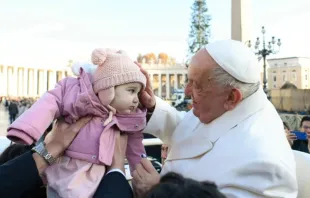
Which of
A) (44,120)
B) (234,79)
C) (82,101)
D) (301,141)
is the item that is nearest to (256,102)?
(234,79)

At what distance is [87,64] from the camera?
1634 millimetres

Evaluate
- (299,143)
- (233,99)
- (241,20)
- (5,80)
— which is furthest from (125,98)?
→ (5,80)

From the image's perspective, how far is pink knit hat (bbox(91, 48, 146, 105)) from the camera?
1424 mm

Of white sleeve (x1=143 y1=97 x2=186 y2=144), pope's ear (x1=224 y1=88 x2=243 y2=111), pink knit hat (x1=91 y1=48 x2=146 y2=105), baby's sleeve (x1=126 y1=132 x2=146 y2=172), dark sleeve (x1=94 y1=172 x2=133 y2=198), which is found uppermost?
pink knit hat (x1=91 y1=48 x2=146 y2=105)

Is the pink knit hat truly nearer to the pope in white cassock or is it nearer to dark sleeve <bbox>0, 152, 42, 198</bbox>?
the pope in white cassock

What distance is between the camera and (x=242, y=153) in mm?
1244

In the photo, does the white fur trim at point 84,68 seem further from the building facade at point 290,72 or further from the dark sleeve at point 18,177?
the building facade at point 290,72

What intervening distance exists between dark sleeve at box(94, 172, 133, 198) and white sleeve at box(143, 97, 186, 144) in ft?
1.37

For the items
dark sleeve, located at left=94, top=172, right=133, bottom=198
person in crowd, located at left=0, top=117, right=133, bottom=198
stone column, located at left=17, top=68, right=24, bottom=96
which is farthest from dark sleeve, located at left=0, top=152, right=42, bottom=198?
stone column, located at left=17, top=68, right=24, bottom=96

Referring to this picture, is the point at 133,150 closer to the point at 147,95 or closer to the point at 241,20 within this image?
the point at 147,95

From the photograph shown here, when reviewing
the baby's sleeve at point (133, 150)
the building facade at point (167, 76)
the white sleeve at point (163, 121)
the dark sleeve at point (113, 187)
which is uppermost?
the building facade at point (167, 76)

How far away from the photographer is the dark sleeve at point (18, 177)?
124cm

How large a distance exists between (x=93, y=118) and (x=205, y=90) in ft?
1.52

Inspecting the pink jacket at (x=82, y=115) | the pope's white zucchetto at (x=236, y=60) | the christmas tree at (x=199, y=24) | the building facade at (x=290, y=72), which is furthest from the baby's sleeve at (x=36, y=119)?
the building facade at (x=290, y=72)
